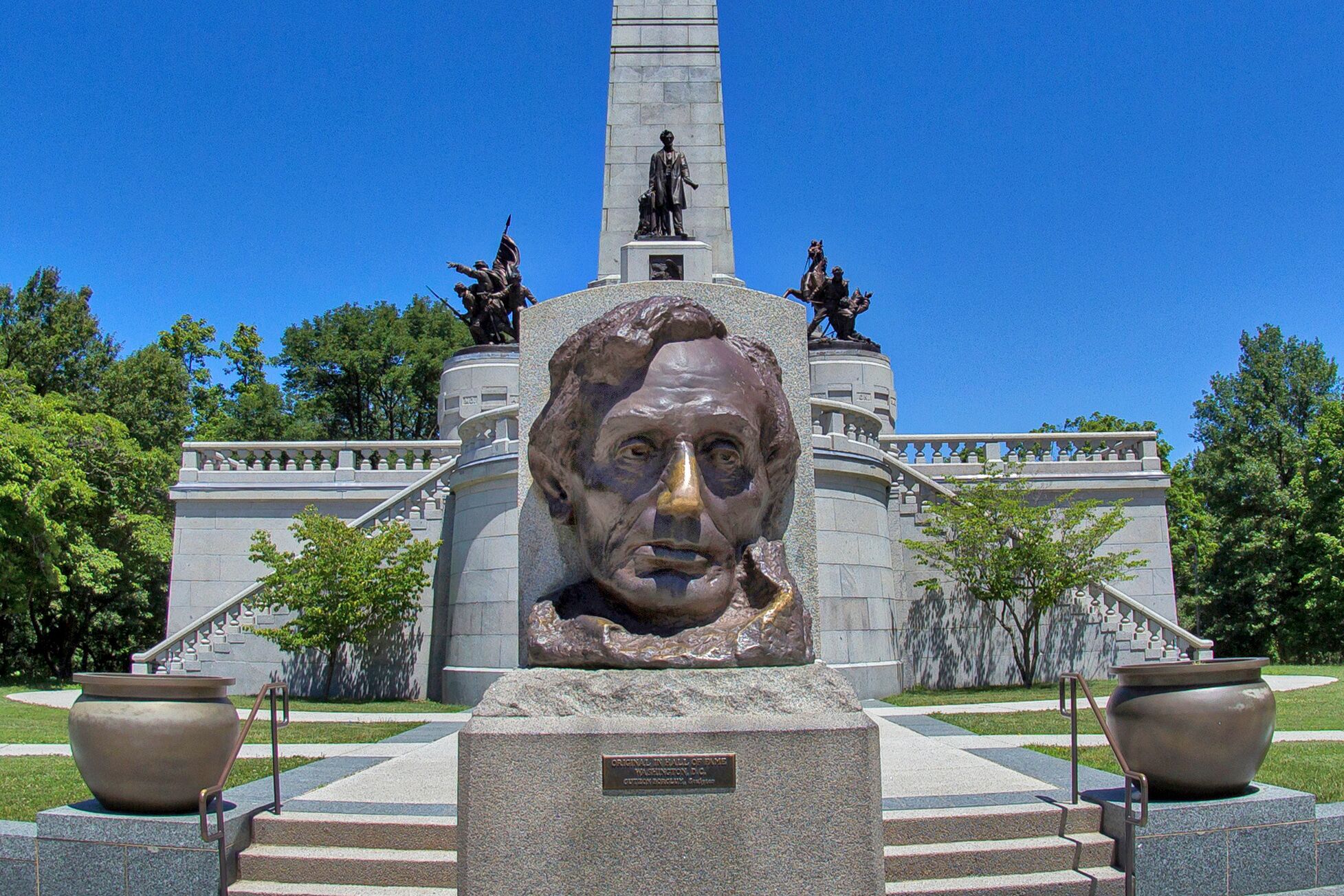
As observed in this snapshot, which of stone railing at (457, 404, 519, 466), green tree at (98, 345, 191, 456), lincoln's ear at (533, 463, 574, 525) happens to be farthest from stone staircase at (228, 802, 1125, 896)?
green tree at (98, 345, 191, 456)

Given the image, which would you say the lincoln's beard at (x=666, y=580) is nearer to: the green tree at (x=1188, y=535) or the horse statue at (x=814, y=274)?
the horse statue at (x=814, y=274)

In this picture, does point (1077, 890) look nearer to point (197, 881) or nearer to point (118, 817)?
point (197, 881)

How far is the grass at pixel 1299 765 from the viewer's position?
8.17 m

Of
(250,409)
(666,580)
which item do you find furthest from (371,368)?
(666,580)

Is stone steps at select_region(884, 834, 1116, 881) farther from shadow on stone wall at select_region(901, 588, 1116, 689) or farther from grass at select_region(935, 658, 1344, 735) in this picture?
shadow on stone wall at select_region(901, 588, 1116, 689)

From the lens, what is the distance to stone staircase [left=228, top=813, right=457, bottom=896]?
19.8 ft

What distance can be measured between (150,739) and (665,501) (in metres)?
3.38

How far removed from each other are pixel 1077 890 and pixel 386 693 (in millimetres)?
15969

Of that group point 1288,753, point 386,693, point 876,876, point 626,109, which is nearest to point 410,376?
point 626,109

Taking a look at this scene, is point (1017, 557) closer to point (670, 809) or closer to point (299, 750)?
point (299, 750)

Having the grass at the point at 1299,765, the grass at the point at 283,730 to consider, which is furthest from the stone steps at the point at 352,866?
the grass at the point at 283,730

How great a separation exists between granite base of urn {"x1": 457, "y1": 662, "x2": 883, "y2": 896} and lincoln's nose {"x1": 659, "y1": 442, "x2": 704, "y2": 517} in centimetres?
98

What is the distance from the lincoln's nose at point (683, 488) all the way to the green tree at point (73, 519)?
19561 millimetres

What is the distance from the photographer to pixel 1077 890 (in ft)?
19.4
